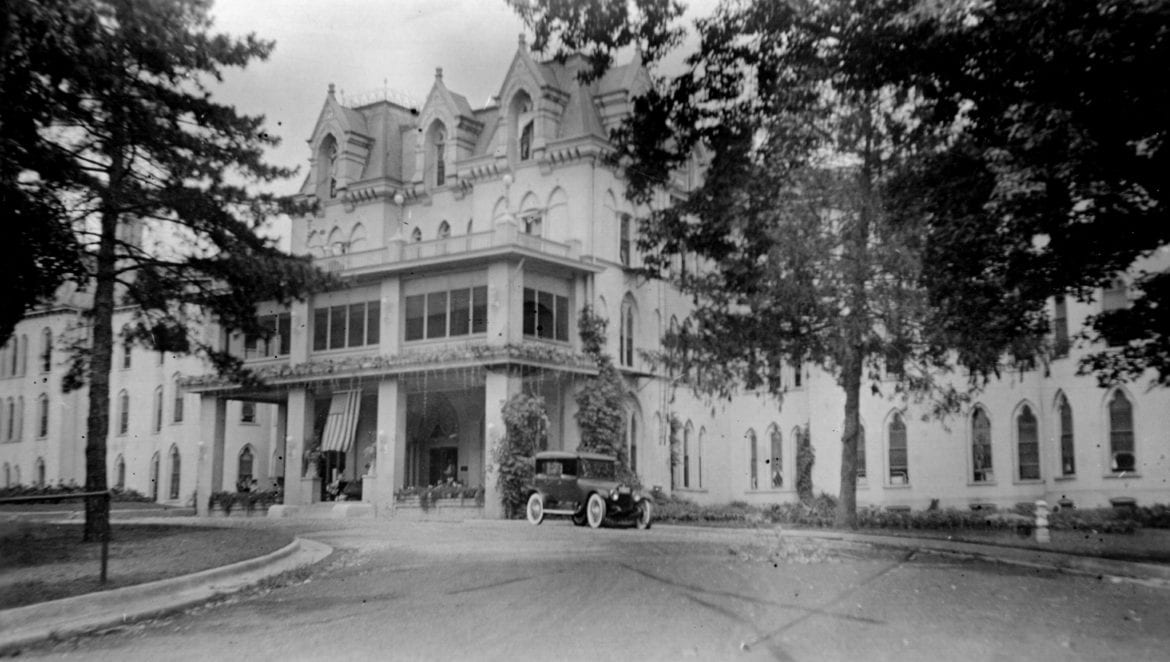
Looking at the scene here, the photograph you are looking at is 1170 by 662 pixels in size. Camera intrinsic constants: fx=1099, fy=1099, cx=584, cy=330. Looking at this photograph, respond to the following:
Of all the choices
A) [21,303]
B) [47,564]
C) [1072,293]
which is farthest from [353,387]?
[1072,293]

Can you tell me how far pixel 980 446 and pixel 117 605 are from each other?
2702 centimetres

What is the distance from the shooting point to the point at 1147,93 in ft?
41.1

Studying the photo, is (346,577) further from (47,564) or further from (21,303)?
(21,303)

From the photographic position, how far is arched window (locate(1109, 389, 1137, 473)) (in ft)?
94.2

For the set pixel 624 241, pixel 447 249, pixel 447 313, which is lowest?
pixel 447 313

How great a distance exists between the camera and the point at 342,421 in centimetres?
3725

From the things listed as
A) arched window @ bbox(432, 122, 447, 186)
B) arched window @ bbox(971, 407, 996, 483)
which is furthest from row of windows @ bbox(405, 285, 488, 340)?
arched window @ bbox(971, 407, 996, 483)

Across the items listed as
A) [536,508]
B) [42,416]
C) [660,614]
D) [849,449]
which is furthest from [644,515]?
[660,614]

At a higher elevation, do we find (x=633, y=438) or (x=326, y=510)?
(x=633, y=438)

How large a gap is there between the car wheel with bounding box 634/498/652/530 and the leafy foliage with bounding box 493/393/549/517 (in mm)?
7807

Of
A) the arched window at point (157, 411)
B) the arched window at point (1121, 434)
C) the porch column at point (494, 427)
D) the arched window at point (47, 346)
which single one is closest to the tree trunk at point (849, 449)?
the arched window at point (1121, 434)

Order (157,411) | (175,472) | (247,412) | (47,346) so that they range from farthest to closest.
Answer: (247,412) → (175,472) → (157,411) → (47,346)

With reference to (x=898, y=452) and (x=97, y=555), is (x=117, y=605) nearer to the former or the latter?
(x=97, y=555)

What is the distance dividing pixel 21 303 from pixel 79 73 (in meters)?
3.84
